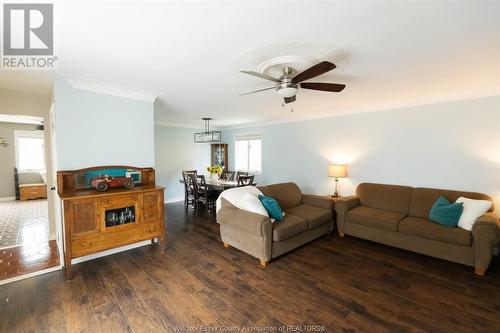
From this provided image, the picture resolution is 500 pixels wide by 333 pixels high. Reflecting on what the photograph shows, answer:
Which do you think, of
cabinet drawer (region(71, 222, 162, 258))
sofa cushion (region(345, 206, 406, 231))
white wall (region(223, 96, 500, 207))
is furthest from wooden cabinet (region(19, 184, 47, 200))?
sofa cushion (region(345, 206, 406, 231))

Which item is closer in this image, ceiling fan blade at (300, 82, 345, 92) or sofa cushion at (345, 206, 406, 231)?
ceiling fan blade at (300, 82, 345, 92)

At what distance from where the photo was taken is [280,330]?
1.78 meters

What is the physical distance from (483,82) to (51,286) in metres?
5.72

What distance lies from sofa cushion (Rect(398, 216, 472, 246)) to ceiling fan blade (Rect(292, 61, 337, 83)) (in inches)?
102

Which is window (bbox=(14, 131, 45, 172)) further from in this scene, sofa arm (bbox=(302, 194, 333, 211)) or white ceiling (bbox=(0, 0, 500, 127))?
sofa arm (bbox=(302, 194, 333, 211))

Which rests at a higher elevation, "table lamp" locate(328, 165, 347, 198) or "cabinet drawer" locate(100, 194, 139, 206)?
"table lamp" locate(328, 165, 347, 198)

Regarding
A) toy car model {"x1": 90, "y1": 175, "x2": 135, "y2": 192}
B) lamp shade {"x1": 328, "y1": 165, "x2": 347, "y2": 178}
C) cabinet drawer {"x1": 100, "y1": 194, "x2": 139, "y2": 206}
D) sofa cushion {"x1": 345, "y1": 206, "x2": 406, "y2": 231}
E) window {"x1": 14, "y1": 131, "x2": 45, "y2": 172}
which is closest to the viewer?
cabinet drawer {"x1": 100, "y1": 194, "x2": 139, "y2": 206}

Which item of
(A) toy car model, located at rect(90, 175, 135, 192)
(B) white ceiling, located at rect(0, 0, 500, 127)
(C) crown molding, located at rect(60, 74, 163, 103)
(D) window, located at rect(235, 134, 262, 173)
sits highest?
(B) white ceiling, located at rect(0, 0, 500, 127)

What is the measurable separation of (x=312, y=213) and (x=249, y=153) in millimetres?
3662

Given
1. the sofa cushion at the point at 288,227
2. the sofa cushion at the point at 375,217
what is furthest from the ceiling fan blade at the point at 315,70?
the sofa cushion at the point at 375,217

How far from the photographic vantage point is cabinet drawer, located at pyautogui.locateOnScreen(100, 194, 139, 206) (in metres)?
2.69

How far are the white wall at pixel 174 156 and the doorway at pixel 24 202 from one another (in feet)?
8.17

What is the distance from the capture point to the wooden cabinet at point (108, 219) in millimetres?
2482

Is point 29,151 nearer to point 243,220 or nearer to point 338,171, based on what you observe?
point 243,220
